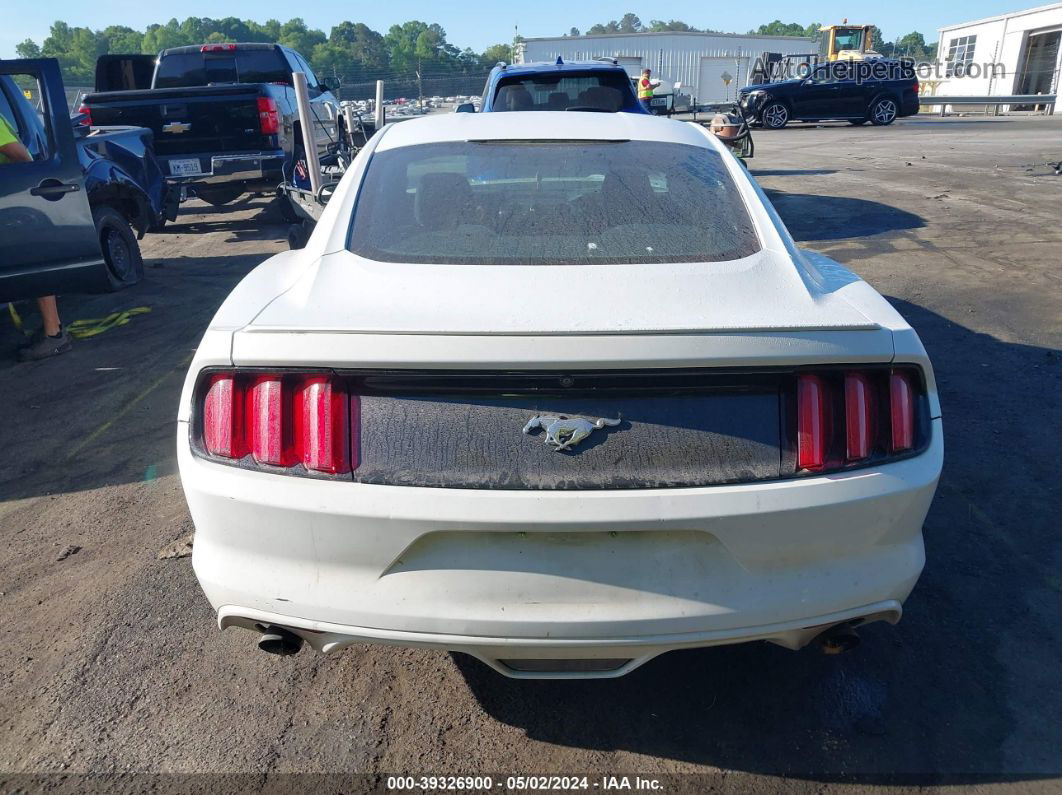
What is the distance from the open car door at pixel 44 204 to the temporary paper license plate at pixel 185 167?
369 cm

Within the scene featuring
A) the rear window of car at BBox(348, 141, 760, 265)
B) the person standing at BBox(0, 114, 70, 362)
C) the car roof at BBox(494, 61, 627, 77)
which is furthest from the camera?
the car roof at BBox(494, 61, 627, 77)

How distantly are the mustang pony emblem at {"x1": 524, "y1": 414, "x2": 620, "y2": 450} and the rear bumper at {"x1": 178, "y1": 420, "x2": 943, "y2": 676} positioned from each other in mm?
126

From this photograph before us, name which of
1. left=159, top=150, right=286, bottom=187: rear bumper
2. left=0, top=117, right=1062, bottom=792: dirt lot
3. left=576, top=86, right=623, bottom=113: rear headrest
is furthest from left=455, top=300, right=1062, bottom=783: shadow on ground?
left=159, top=150, right=286, bottom=187: rear bumper

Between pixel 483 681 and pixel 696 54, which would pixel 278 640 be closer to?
pixel 483 681

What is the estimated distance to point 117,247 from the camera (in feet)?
24.2

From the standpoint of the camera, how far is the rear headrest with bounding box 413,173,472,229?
9.40 ft

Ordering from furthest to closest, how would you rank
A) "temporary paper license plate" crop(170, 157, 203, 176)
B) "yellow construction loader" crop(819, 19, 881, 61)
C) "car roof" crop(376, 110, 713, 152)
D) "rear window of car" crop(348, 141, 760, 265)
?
"yellow construction loader" crop(819, 19, 881, 61)
"temporary paper license plate" crop(170, 157, 203, 176)
"car roof" crop(376, 110, 713, 152)
"rear window of car" crop(348, 141, 760, 265)

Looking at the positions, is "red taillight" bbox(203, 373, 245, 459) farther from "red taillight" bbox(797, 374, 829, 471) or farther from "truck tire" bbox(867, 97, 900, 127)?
"truck tire" bbox(867, 97, 900, 127)

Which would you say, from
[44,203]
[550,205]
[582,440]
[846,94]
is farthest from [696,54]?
[582,440]

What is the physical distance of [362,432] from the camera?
2.03 m

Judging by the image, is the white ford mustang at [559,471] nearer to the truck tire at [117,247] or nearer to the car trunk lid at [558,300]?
the car trunk lid at [558,300]

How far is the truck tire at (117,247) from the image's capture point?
23.5 ft

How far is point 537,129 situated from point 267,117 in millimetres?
7653

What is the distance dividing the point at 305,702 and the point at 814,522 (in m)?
1.67
